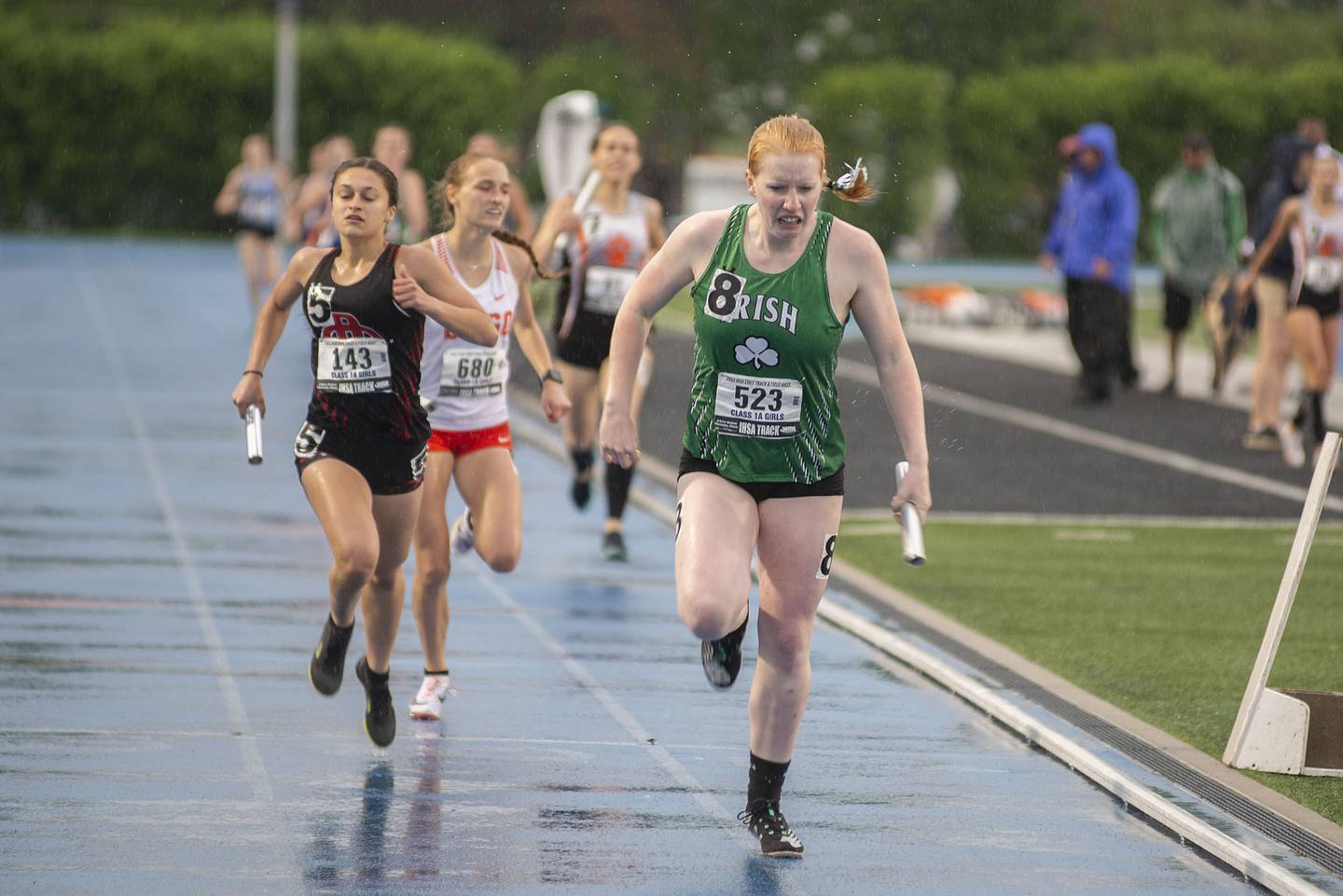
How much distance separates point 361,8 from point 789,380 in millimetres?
59196

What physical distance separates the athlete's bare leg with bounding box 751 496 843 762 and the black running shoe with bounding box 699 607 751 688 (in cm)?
7

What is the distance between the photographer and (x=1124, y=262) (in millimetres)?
20500

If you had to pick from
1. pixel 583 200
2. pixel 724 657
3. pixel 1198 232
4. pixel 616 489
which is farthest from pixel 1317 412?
pixel 724 657

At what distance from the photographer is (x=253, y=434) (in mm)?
7578

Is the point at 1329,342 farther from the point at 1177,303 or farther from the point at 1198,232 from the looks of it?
the point at 1198,232

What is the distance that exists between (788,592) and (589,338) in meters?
6.05

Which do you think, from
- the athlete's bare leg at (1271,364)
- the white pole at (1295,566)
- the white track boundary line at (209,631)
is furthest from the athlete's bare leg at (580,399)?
the athlete's bare leg at (1271,364)

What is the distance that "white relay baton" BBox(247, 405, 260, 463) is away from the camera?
24.6 feet

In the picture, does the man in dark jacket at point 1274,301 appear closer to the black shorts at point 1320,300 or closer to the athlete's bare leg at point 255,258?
the black shorts at point 1320,300

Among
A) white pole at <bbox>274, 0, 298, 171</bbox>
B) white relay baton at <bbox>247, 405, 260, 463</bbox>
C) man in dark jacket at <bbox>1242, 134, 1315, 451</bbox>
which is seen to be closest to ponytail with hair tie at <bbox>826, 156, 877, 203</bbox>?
white relay baton at <bbox>247, 405, 260, 463</bbox>

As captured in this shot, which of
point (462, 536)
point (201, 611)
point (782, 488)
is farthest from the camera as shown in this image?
point (201, 611)

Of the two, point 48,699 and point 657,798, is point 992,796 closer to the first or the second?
point 657,798

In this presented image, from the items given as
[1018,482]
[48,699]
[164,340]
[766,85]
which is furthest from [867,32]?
[48,699]

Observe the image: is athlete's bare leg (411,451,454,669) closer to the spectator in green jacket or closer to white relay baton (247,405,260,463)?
white relay baton (247,405,260,463)
